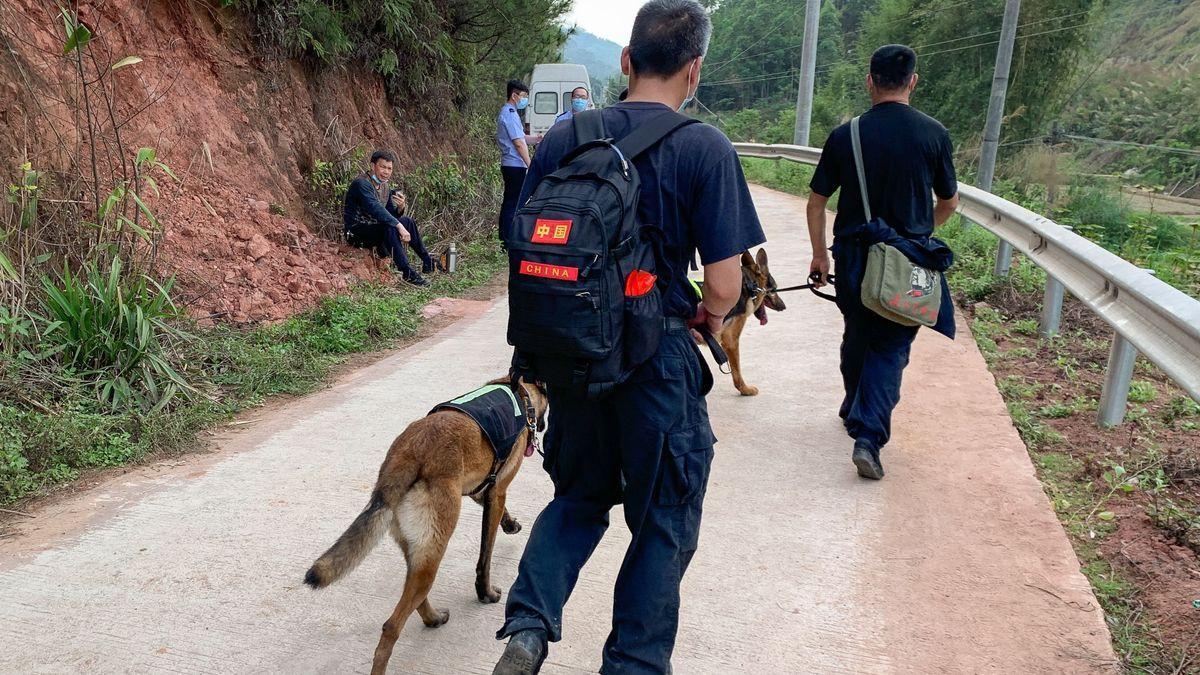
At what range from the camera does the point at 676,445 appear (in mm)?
2391

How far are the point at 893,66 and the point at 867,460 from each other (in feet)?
6.82

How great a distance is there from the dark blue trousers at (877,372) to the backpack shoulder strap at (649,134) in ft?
7.56

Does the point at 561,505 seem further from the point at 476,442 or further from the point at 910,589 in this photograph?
the point at 910,589

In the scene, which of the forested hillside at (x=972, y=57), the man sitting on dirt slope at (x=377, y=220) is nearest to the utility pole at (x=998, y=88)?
the man sitting on dirt slope at (x=377, y=220)

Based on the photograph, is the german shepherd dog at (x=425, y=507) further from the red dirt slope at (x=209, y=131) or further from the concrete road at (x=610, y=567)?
the red dirt slope at (x=209, y=131)

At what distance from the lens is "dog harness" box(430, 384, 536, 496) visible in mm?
3279

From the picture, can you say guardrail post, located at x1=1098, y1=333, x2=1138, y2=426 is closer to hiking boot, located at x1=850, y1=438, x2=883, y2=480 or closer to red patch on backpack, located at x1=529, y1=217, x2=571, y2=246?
hiking boot, located at x1=850, y1=438, x2=883, y2=480

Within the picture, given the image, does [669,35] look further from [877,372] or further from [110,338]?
[110,338]

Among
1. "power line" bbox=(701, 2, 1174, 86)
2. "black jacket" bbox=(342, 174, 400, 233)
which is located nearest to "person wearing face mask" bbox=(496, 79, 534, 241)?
"black jacket" bbox=(342, 174, 400, 233)

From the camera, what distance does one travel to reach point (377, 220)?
8828 millimetres

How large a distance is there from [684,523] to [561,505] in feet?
1.40

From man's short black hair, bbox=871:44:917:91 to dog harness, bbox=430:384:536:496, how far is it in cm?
261

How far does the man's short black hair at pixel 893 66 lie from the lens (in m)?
4.15

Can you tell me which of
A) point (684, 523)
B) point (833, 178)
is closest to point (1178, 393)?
point (833, 178)
